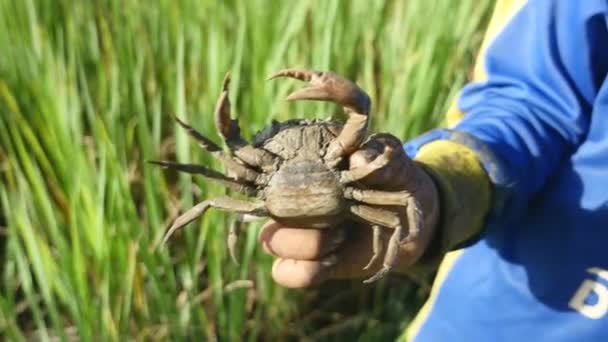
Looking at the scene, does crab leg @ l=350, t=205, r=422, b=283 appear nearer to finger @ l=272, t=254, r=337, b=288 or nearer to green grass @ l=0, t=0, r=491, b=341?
finger @ l=272, t=254, r=337, b=288

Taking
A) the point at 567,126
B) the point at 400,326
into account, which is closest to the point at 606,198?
the point at 567,126

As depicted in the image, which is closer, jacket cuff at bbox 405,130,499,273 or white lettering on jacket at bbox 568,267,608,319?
jacket cuff at bbox 405,130,499,273

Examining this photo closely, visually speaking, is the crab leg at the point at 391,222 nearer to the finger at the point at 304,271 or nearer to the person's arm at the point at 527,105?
the finger at the point at 304,271

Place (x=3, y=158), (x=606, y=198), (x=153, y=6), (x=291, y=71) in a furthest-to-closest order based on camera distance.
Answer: (x=153, y=6), (x=3, y=158), (x=606, y=198), (x=291, y=71)

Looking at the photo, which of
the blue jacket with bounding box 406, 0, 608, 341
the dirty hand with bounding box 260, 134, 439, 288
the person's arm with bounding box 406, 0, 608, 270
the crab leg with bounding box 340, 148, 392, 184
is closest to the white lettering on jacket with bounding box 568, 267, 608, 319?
the blue jacket with bounding box 406, 0, 608, 341

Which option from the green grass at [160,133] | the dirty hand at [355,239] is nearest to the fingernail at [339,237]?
the dirty hand at [355,239]

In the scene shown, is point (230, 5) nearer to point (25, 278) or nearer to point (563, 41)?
point (25, 278)
